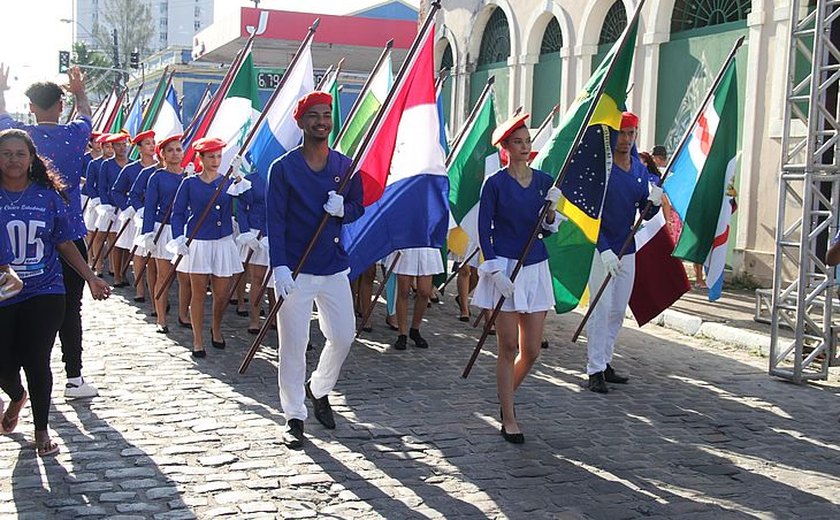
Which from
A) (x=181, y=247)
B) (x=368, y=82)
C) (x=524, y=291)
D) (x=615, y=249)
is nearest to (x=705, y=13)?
(x=368, y=82)

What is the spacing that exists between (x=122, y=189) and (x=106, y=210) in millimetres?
1180

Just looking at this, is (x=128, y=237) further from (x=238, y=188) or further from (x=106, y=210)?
(x=238, y=188)

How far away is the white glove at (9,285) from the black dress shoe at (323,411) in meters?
2.02

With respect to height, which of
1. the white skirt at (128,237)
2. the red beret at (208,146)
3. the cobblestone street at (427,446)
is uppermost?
the red beret at (208,146)

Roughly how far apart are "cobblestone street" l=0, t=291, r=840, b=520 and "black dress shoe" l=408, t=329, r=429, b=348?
433 mm

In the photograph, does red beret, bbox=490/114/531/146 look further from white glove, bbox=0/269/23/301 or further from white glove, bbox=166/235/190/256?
white glove, bbox=166/235/190/256

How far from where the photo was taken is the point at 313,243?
563cm

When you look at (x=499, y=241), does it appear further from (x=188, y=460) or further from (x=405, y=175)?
(x=188, y=460)

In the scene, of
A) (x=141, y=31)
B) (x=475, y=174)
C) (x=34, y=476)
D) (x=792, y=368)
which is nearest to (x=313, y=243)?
(x=34, y=476)

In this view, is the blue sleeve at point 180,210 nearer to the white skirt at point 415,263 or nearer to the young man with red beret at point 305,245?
the white skirt at point 415,263

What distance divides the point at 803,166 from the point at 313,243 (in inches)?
169

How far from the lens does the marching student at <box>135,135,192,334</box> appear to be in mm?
9219

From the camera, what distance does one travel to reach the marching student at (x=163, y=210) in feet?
30.2

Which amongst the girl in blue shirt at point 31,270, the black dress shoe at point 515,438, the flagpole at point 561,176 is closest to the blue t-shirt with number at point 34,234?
the girl in blue shirt at point 31,270
